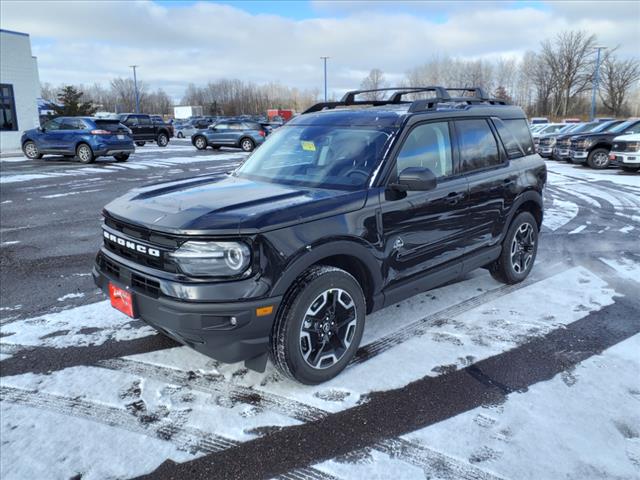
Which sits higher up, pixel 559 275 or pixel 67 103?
pixel 67 103

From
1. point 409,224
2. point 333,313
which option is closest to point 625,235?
point 409,224

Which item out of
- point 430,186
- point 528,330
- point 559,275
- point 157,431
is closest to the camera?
point 157,431

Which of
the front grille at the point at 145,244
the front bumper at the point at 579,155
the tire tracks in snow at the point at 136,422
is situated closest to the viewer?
the tire tracks in snow at the point at 136,422

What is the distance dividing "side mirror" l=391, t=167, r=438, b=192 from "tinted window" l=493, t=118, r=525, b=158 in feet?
6.05

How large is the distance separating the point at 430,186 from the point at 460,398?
4.72ft

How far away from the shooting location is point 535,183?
525 centimetres

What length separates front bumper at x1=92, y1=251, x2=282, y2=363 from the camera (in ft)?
9.22

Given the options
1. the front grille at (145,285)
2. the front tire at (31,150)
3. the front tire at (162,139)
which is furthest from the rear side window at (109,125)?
the front grille at (145,285)

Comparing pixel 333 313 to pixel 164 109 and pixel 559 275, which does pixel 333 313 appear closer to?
pixel 559 275

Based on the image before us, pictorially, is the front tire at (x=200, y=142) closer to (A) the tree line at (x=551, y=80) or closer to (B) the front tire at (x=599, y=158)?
(B) the front tire at (x=599, y=158)

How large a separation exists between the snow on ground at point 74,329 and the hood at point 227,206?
115 centimetres

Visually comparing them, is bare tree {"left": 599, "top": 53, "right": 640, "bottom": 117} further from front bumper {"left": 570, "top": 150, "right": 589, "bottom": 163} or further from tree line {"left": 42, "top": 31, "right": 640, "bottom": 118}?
front bumper {"left": 570, "top": 150, "right": 589, "bottom": 163}

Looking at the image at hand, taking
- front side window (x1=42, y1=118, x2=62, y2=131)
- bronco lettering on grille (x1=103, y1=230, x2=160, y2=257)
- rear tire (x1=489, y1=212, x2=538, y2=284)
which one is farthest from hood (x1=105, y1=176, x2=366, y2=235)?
front side window (x1=42, y1=118, x2=62, y2=131)

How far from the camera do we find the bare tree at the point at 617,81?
6838 cm
